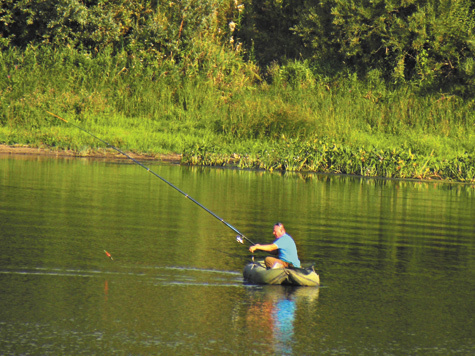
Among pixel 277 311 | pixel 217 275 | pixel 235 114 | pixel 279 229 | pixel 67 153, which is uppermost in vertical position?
pixel 235 114

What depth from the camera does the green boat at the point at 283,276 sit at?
971cm

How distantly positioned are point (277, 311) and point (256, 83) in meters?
25.9

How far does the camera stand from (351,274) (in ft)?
34.8

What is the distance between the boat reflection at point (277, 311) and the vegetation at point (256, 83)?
1747 cm

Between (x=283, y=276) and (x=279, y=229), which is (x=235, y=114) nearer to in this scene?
(x=279, y=229)

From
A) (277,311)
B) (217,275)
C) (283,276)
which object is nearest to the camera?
(277,311)

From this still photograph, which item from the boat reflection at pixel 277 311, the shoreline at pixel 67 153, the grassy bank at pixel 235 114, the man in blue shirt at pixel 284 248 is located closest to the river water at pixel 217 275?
the boat reflection at pixel 277 311

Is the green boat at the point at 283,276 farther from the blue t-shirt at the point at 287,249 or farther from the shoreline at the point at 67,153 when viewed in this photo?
the shoreline at the point at 67,153

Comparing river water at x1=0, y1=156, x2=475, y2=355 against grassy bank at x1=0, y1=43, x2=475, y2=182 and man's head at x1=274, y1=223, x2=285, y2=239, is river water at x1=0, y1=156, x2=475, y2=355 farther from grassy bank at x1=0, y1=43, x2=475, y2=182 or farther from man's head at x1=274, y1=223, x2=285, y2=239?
grassy bank at x1=0, y1=43, x2=475, y2=182

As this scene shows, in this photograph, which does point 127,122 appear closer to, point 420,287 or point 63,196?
point 63,196

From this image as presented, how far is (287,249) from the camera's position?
10.2m

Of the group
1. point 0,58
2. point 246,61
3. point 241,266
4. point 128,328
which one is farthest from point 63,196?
point 246,61

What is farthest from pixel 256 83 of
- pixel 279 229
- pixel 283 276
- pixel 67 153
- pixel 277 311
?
pixel 277 311

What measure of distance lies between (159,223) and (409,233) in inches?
174
